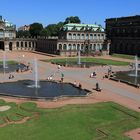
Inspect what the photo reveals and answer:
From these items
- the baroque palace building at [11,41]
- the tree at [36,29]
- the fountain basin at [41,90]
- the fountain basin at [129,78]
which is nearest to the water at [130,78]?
the fountain basin at [129,78]

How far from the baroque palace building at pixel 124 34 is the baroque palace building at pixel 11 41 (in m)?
38.7

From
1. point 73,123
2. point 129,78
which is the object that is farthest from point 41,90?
point 129,78

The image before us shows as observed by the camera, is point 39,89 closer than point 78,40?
Yes

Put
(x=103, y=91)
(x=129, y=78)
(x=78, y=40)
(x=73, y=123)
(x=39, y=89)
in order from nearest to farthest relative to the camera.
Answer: (x=73, y=123)
(x=103, y=91)
(x=39, y=89)
(x=129, y=78)
(x=78, y=40)

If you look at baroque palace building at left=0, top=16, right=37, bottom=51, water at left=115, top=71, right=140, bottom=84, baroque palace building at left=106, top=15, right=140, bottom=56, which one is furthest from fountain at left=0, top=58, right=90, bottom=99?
baroque palace building at left=0, top=16, right=37, bottom=51

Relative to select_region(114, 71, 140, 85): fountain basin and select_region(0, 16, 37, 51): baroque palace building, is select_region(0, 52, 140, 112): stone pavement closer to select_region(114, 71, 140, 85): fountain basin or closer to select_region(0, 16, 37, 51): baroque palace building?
select_region(114, 71, 140, 85): fountain basin

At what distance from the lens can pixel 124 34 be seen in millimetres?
137750

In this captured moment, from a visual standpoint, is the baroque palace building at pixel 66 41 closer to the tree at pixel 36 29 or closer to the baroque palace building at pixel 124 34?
the baroque palace building at pixel 124 34

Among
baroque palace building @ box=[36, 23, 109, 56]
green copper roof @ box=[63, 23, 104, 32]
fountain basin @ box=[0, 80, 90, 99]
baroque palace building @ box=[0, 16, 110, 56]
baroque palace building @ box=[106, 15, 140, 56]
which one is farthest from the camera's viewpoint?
green copper roof @ box=[63, 23, 104, 32]

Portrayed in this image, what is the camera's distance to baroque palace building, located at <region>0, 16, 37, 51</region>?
144 m

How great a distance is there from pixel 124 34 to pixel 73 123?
112 meters

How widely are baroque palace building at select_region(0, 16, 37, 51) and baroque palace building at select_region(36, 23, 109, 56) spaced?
36.0ft

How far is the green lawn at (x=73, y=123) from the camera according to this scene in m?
27.1

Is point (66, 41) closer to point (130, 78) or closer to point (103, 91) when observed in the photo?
point (130, 78)
